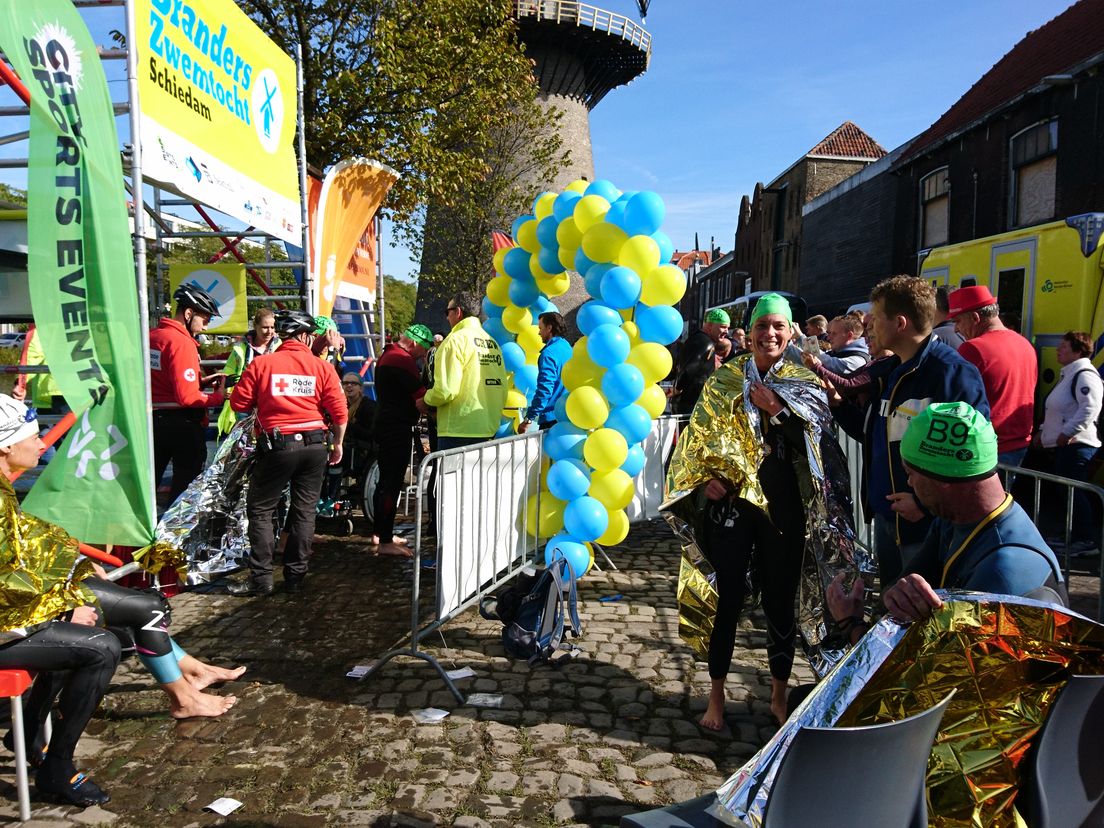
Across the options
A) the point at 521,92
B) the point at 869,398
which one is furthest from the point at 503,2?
the point at 869,398

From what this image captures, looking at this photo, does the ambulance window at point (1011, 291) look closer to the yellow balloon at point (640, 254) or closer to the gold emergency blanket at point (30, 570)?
the yellow balloon at point (640, 254)

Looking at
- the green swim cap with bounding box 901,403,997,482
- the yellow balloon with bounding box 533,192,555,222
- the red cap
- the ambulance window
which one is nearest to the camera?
the green swim cap with bounding box 901,403,997,482

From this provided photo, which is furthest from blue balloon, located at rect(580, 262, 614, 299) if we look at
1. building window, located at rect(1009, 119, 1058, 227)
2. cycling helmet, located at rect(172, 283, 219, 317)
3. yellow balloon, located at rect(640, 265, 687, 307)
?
building window, located at rect(1009, 119, 1058, 227)

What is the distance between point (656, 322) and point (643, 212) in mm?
800

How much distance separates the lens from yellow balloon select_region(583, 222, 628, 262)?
5.41 m

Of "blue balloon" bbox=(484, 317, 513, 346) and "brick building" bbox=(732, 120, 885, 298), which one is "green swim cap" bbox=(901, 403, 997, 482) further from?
"brick building" bbox=(732, 120, 885, 298)

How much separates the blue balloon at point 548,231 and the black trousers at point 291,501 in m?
2.43

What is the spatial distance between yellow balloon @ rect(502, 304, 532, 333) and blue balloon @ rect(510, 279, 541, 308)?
0.19 meters

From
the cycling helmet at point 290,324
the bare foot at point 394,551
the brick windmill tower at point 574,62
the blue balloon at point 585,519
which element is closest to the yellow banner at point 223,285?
the cycling helmet at point 290,324

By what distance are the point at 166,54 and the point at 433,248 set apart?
20.4 metres

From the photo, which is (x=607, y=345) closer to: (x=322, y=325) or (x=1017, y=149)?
(x=322, y=325)

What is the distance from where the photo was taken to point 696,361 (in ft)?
26.4

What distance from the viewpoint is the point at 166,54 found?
5.10m

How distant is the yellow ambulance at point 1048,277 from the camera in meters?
7.55
